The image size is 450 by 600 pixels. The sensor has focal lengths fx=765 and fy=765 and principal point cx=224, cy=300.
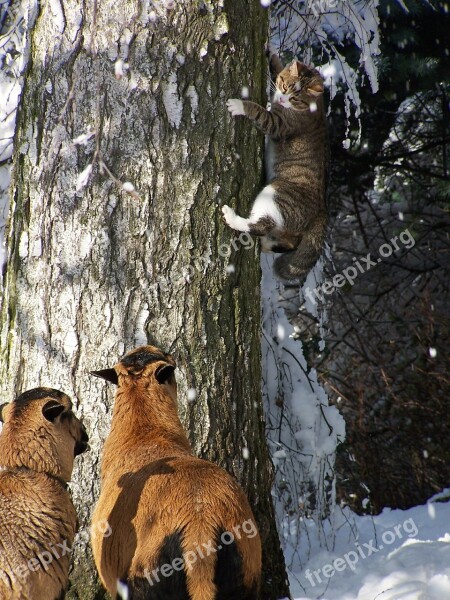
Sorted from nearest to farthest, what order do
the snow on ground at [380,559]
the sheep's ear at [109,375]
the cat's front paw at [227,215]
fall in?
the sheep's ear at [109,375] < the cat's front paw at [227,215] < the snow on ground at [380,559]

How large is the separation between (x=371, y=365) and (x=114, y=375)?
7.09 m

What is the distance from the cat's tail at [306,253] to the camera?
18.4 ft

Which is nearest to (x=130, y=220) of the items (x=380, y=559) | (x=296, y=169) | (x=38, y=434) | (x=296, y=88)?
(x=38, y=434)

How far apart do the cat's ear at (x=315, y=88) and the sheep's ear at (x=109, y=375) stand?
9.47 feet

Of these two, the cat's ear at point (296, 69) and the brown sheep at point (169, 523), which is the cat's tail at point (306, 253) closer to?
the cat's ear at point (296, 69)

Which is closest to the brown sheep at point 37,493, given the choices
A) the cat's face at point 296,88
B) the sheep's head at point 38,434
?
the sheep's head at point 38,434

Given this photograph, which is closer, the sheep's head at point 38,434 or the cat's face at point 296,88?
the sheep's head at point 38,434

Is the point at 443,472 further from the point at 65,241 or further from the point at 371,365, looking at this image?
the point at 65,241

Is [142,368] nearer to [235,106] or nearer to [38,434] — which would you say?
[38,434]

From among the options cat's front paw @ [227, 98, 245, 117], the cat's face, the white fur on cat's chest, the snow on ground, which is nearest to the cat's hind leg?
the white fur on cat's chest

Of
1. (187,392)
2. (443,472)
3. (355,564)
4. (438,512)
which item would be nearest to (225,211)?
(187,392)

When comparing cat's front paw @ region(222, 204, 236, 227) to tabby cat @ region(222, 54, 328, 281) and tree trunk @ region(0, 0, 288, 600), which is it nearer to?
tree trunk @ region(0, 0, 288, 600)

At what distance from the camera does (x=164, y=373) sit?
3859 millimetres

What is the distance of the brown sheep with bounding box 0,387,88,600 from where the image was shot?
335 centimetres
